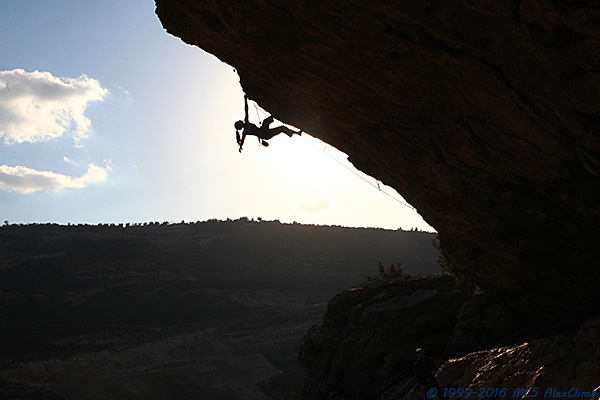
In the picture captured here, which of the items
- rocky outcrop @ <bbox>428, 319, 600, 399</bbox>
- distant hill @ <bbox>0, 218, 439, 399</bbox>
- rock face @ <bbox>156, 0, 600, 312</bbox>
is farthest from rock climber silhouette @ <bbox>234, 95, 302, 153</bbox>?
distant hill @ <bbox>0, 218, 439, 399</bbox>

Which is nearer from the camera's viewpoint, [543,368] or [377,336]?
Result: [543,368]

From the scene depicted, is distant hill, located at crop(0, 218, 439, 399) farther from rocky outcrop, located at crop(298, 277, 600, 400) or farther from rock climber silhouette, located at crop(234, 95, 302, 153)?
rock climber silhouette, located at crop(234, 95, 302, 153)

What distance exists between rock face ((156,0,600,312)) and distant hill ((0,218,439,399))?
24.5m

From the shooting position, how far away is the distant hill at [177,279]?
38625 mm

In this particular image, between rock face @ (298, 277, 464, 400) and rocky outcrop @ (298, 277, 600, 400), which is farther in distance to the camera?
rock face @ (298, 277, 464, 400)

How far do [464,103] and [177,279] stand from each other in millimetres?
49902

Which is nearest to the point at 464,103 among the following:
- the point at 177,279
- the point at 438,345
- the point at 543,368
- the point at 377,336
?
the point at 543,368

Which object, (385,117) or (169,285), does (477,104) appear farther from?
(169,285)

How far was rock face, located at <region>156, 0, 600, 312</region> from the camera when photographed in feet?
25.4

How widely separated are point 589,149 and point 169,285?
4934cm

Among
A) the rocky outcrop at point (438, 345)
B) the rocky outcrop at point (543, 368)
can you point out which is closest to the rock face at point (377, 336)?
the rocky outcrop at point (438, 345)

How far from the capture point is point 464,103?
29.4 ft

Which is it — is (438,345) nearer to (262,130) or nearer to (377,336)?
(377,336)

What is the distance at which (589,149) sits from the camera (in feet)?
26.5
